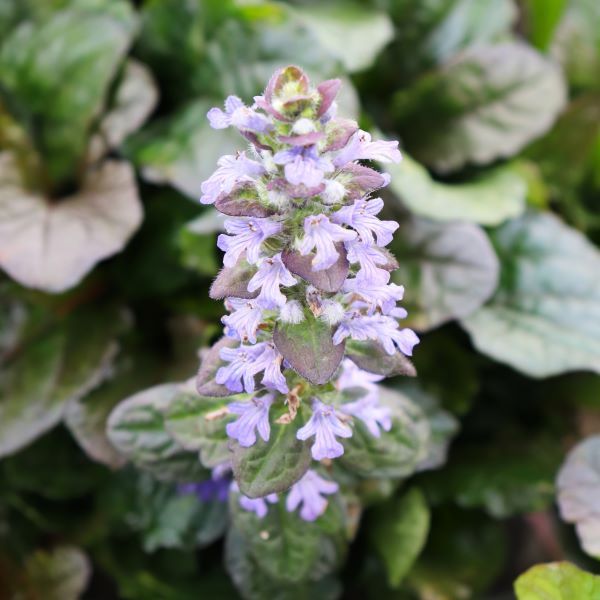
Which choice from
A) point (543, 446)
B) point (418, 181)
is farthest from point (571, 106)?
point (543, 446)

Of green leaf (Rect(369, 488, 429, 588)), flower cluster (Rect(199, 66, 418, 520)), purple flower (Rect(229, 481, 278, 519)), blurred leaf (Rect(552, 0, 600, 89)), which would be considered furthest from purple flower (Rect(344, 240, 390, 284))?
blurred leaf (Rect(552, 0, 600, 89))

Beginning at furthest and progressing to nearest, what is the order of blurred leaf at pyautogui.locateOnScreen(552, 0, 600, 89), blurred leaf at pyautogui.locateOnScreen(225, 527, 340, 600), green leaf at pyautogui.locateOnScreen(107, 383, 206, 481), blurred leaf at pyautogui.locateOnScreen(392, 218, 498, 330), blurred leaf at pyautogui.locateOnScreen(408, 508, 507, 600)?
1. blurred leaf at pyautogui.locateOnScreen(552, 0, 600, 89)
2. blurred leaf at pyautogui.locateOnScreen(408, 508, 507, 600)
3. blurred leaf at pyautogui.locateOnScreen(392, 218, 498, 330)
4. blurred leaf at pyautogui.locateOnScreen(225, 527, 340, 600)
5. green leaf at pyautogui.locateOnScreen(107, 383, 206, 481)

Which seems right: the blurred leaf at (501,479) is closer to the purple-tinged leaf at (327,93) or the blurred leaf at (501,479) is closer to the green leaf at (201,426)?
→ the green leaf at (201,426)

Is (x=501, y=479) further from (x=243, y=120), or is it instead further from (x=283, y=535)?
(x=243, y=120)

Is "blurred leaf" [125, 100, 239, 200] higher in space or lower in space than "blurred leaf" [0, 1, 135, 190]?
lower

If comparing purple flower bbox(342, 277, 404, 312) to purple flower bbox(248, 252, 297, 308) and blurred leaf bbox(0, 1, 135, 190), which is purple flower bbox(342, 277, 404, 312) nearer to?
purple flower bbox(248, 252, 297, 308)

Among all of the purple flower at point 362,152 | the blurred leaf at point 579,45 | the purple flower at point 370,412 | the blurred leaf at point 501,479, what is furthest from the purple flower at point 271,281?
the blurred leaf at point 579,45

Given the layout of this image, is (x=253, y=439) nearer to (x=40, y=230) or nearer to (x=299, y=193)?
(x=299, y=193)

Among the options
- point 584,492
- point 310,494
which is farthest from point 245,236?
point 584,492
